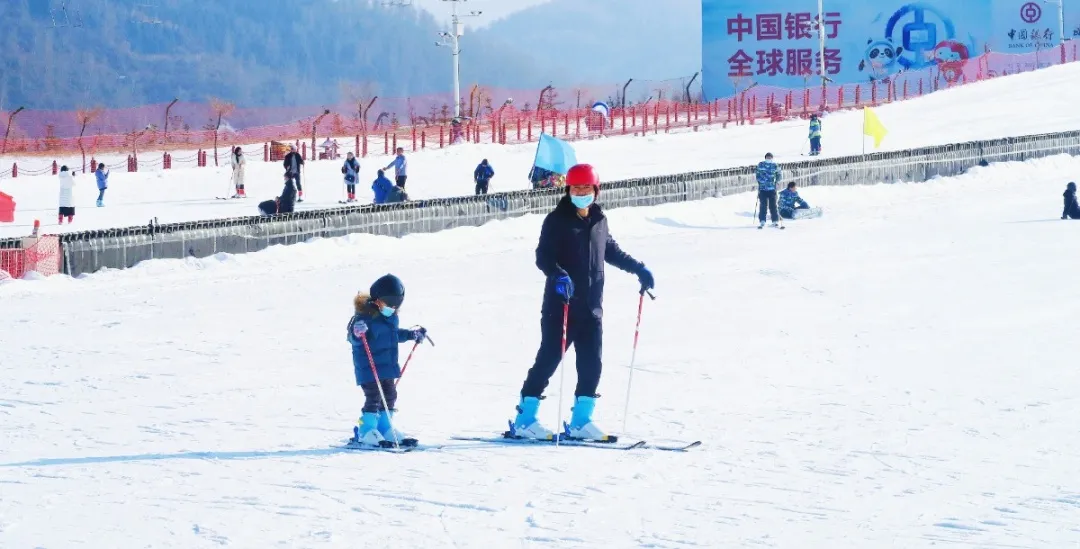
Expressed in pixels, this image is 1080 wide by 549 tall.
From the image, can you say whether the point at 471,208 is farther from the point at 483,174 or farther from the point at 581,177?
the point at 581,177

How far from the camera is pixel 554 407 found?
836 cm

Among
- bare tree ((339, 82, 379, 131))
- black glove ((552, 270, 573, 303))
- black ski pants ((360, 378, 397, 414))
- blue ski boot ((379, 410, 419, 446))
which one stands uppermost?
bare tree ((339, 82, 379, 131))

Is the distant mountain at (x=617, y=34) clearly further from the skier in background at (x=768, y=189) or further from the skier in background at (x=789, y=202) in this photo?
the skier in background at (x=768, y=189)

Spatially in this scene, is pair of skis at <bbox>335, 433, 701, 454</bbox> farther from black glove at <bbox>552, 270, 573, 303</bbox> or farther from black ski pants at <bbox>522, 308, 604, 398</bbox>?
black glove at <bbox>552, 270, 573, 303</bbox>

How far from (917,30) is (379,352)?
170 feet

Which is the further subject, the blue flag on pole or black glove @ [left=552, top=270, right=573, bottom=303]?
the blue flag on pole

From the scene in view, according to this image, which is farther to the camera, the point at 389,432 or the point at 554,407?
the point at 554,407

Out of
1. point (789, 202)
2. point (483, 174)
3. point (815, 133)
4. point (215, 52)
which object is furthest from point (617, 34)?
point (789, 202)

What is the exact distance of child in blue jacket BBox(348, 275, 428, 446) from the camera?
6742 mm

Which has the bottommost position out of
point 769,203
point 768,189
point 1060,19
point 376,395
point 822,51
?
point 376,395

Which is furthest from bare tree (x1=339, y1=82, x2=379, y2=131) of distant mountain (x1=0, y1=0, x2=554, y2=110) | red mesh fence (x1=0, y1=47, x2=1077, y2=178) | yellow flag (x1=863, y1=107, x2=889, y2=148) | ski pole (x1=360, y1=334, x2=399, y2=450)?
ski pole (x1=360, y1=334, x2=399, y2=450)

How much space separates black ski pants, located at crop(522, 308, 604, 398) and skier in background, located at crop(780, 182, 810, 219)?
48.3 feet

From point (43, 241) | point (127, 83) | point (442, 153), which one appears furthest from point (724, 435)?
point (127, 83)

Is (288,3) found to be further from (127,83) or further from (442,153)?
(442,153)
